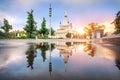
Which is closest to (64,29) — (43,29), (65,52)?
(43,29)

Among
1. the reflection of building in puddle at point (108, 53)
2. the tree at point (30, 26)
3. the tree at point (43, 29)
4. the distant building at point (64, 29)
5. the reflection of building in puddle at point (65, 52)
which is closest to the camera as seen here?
the reflection of building in puddle at point (108, 53)

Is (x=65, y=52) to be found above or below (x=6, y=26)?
below

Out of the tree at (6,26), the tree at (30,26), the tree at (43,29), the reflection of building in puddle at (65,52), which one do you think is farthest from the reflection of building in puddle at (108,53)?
the tree at (6,26)

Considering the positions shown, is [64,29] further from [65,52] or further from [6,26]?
[65,52]

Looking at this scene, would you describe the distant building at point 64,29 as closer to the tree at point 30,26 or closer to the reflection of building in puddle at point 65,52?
the tree at point 30,26

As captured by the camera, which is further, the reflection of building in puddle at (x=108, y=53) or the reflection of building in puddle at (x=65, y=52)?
the reflection of building in puddle at (x=65, y=52)

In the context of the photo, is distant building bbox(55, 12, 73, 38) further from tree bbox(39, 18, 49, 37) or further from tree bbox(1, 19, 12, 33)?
tree bbox(1, 19, 12, 33)

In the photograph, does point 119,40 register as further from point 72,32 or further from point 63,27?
point 63,27

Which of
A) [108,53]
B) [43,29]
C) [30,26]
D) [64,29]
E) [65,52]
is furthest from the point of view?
[64,29]

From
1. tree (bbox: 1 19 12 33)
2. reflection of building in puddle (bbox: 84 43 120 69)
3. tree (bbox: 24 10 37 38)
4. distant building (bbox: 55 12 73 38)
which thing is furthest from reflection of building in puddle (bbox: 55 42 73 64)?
distant building (bbox: 55 12 73 38)

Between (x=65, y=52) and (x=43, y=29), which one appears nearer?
(x=65, y=52)

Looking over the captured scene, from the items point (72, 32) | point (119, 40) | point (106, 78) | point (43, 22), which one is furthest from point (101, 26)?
point (106, 78)

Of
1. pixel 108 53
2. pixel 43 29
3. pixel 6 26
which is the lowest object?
pixel 108 53

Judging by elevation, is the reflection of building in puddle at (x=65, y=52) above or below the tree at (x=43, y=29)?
below
